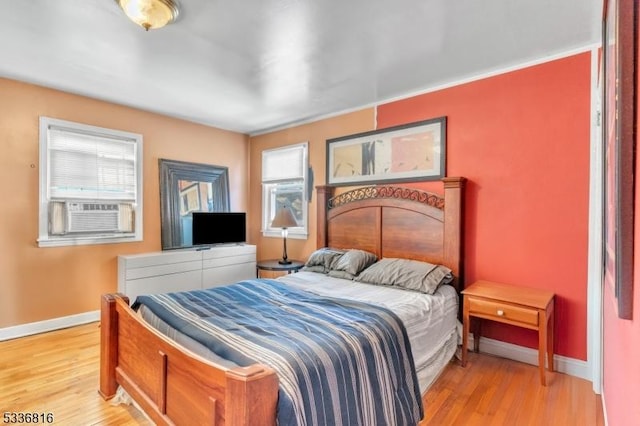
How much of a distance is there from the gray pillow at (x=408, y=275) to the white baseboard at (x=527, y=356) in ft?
2.20

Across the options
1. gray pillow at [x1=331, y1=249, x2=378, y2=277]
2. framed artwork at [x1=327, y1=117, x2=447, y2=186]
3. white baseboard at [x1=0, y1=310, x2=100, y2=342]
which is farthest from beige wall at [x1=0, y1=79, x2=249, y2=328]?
gray pillow at [x1=331, y1=249, x2=378, y2=277]

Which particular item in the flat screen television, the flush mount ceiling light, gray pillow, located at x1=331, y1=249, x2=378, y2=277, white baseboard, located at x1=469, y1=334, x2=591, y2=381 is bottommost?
white baseboard, located at x1=469, y1=334, x2=591, y2=381

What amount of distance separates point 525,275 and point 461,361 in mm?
910

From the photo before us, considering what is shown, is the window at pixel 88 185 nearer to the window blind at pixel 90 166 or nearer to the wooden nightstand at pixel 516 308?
the window blind at pixel 90 166

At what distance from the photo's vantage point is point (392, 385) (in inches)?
68.6

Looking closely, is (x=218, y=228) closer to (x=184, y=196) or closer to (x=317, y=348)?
(x=184, y=196)

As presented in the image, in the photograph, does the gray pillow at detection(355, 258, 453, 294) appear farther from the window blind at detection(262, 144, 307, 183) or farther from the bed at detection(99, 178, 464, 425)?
the window blind at detection(262, 144, 307, 183)

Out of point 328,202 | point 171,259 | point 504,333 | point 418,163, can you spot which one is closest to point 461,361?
point 504,333

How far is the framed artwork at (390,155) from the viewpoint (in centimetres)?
320

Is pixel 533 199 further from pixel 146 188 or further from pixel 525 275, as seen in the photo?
pixel 146 188

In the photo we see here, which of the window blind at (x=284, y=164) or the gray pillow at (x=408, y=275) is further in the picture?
the window blind at (x=284, y=164)

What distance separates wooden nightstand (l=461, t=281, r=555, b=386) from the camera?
87.5 inches

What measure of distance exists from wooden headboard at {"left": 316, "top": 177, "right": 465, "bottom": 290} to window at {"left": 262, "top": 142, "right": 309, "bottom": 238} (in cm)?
47

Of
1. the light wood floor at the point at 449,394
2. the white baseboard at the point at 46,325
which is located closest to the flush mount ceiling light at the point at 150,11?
the light wood floor at the point at 449,394
